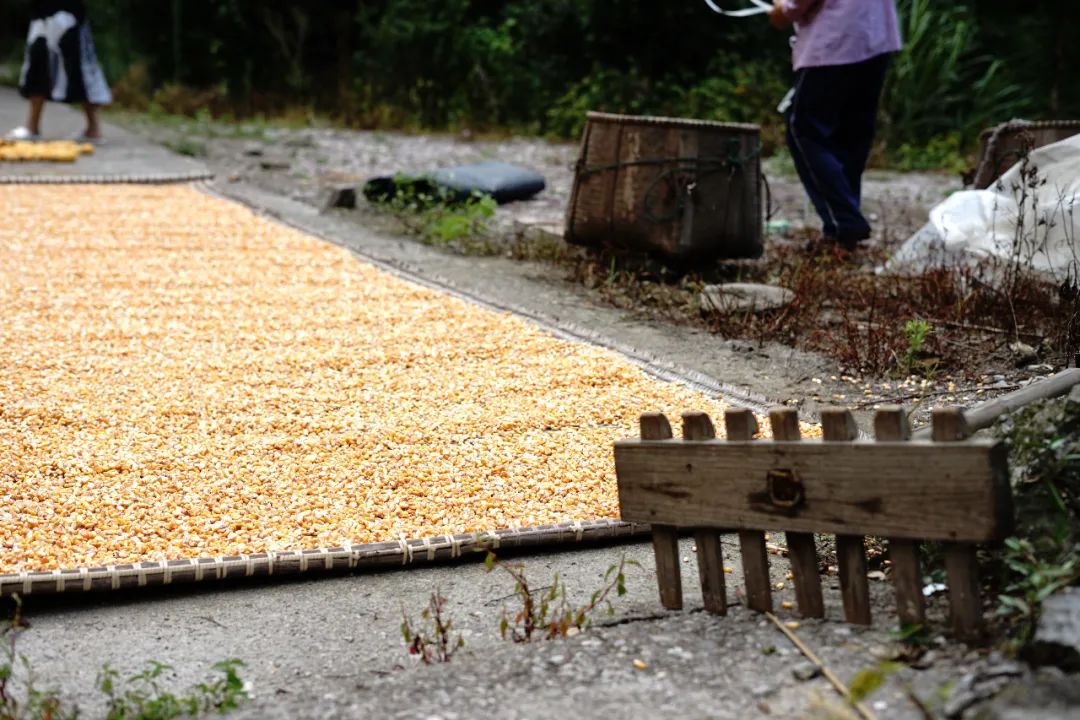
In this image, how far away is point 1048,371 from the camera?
3721mm

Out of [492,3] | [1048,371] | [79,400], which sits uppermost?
[492,3]

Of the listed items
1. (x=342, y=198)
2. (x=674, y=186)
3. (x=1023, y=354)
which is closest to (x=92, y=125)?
(x=342, y=198)

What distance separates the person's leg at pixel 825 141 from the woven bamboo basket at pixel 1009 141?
1.86 ft

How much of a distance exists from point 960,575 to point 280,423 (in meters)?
1.86

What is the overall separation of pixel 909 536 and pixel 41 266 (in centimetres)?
426

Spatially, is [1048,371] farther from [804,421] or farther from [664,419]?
[664,419]

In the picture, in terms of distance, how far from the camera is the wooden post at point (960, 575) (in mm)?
1894

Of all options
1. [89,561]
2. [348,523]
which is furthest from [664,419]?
[89,561]

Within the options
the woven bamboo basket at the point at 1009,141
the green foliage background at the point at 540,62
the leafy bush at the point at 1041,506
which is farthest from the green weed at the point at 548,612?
the green foliage background at the point at 540,62

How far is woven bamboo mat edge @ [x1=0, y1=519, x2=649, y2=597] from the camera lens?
7.75 feet

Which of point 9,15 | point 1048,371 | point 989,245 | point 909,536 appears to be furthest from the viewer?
point 9,15

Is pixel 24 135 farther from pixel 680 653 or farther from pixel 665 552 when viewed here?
Answer: pixel 680 653

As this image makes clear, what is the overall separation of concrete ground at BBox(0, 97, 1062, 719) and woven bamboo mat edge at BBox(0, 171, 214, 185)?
570 centimetres

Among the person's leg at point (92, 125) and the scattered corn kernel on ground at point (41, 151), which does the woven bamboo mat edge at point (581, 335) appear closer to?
the scattered corn kernel on ground at point (41, 151)
